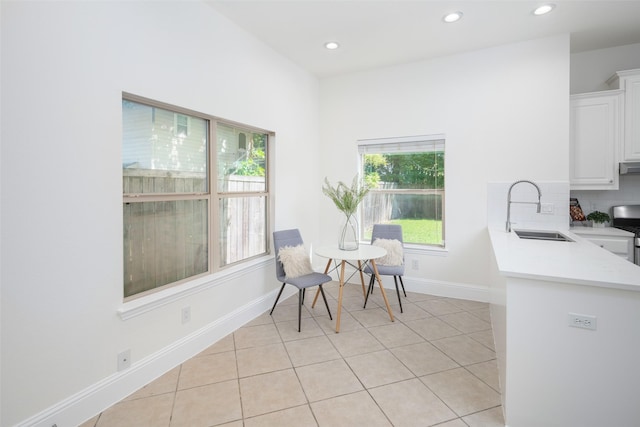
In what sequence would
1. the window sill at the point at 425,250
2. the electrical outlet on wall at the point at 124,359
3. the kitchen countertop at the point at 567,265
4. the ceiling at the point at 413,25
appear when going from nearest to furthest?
the kitchen countertop at the point at 567,265 → the electrical outlet on wall at the point at 124,359 → the ceiling at the point at 413,25 → the window sill at the point at 425,250

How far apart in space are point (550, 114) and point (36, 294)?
14.2ft

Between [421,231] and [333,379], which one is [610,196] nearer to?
[421,231]

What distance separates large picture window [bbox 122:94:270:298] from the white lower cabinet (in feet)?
11.2

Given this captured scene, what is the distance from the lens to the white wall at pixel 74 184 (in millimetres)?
1468

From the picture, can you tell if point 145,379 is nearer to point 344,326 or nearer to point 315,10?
point 344,326

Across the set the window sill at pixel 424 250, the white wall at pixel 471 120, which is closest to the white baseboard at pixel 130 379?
the window sill at pixel 424 250

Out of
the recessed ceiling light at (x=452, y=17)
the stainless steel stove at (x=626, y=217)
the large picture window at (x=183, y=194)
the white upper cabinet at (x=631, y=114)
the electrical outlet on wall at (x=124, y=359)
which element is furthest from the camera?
the stainless steel stove at (x=626, y=217)

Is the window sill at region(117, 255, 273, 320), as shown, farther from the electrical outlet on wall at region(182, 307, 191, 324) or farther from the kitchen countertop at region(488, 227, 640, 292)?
the kitchen countertop at region(488, 227, 640, 292)

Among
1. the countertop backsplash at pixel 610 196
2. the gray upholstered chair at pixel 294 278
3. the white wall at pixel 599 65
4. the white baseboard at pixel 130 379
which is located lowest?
the white baseboard at pixel 130 379

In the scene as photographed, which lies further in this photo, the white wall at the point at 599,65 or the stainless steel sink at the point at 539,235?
the white wall at the point at 599,65

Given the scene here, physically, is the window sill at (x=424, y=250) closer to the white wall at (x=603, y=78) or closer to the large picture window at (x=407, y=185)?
the large picture window at (x=407, y=185)

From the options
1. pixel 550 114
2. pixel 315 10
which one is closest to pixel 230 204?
pixel 315 10

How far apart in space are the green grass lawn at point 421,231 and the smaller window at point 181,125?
2.70 m

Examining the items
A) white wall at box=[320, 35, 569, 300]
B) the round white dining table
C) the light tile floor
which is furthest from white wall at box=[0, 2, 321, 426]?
white wall at box=[320, 35, 569, 300]
